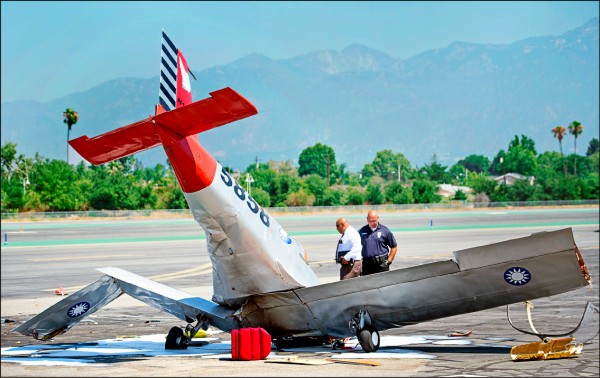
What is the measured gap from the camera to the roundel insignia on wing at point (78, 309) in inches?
598

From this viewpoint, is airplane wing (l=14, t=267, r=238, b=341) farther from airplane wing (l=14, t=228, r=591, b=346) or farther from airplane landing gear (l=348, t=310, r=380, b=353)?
airplane landing gear (l=348, t=310, r=380, b=353)

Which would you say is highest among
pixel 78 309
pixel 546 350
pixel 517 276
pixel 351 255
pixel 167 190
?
pixel 167 190

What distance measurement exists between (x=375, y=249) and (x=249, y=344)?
3.98 metres

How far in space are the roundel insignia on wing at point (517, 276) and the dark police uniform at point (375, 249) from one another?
337 cm

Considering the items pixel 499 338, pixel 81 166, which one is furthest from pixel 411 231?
pixel 81 166

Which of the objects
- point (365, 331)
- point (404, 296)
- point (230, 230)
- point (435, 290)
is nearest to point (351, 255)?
point (404, 296)

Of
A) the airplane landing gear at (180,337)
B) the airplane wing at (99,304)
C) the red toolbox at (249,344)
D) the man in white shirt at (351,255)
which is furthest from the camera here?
the man in white shirt at (351,255)

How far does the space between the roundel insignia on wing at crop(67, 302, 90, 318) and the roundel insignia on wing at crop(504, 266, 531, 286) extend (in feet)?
22.9

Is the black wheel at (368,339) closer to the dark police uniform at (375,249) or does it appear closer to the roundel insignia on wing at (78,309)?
the dark police uniform at (375,249)

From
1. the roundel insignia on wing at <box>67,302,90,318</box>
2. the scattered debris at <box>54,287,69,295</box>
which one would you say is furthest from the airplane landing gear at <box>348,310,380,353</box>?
the scattered debris at <box>54,287,69,295</box>

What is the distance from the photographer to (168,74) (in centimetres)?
1458

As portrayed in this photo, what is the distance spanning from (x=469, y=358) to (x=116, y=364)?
16.7 ft

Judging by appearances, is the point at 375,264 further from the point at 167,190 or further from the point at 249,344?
the point at 167,190

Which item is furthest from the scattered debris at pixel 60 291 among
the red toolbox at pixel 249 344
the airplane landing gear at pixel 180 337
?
the red toolbox at pixel 249 344
